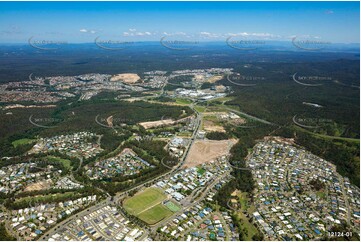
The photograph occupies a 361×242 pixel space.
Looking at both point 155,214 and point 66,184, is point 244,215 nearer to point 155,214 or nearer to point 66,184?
point 155,214

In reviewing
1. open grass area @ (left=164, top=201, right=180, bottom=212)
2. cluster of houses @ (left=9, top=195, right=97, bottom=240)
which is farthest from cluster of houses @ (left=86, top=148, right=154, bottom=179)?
open grass area @ (left=164, top=201, right=180, bottom=212)

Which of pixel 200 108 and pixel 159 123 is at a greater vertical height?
pixel 159 123

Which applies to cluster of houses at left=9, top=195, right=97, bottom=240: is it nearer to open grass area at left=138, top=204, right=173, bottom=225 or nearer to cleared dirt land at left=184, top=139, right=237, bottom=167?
open grass area at left=138, top=204, right=173, bottom=225

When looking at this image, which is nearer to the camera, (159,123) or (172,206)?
(172,206)

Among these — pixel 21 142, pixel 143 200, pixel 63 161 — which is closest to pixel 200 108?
pixel 63 161

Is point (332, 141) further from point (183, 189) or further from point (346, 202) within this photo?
point (183, 189)

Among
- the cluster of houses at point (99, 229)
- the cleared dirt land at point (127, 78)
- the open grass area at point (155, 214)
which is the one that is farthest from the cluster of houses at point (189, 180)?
the cleared dirt land at point (127, 78)
